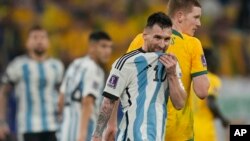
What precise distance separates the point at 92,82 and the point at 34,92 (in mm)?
1540

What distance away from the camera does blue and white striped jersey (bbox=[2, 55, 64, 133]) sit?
13211 mm

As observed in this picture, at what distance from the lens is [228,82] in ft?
59.9

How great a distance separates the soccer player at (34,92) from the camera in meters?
13.2


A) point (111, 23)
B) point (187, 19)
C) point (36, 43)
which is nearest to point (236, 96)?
point (111, 23)

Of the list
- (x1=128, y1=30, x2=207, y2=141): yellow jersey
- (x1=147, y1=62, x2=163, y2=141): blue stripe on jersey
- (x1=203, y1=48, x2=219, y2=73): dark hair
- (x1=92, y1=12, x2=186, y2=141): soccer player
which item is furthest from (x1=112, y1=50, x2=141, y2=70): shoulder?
(x1=203, y1=48, x2=219, y2=73): dark hair

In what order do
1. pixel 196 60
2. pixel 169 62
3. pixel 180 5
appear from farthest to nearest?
pixel 180 5, pixel 196 60, pixel 169 62

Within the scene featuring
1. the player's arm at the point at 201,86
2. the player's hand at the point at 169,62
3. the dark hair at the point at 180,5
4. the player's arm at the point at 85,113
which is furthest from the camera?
the player's arm at the point at 85,113

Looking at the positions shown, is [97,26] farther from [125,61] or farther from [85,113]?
[125,61]

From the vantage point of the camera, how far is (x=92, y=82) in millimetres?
11875

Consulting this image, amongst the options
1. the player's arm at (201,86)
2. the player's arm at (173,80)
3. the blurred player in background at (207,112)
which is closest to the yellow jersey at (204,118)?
the blurred player in background at (207,112)

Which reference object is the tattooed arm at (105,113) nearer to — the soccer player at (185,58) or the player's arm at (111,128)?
the player's arm at (111,128)

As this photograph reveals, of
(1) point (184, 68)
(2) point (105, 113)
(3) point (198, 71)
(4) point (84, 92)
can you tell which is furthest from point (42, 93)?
(2) point (105, 113)

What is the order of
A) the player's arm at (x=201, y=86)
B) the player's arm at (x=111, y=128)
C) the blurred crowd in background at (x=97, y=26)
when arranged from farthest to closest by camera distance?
the blurred crowd in background at (x=97, y=26) < the player's arm at (x=111, y=128) < the player's arm at (x=201, y=86)

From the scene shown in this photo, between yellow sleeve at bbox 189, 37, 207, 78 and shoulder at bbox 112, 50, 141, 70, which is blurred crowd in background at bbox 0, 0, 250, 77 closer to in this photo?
yellow sleeve at bbox 189, 37, 207, 78
